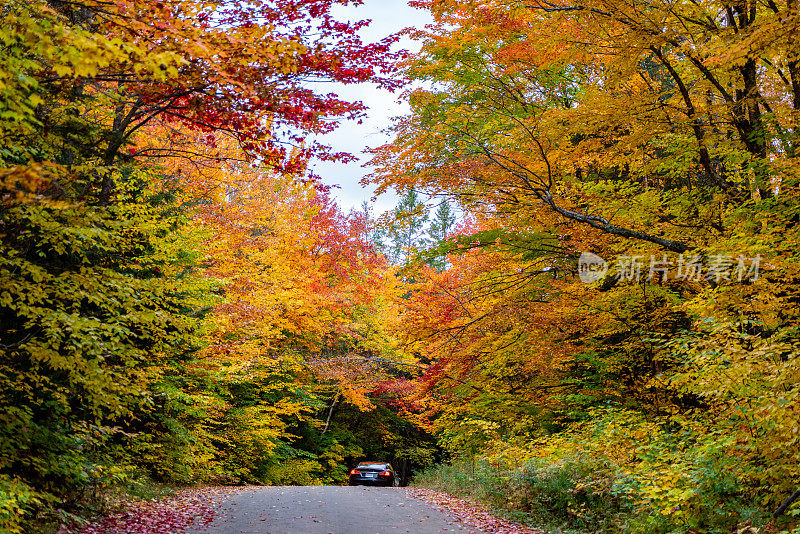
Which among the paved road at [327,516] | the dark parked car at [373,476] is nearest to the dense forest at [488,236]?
the paved road at [327,516]

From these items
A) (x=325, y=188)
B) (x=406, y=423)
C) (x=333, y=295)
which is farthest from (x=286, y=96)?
(x=406, y=423)

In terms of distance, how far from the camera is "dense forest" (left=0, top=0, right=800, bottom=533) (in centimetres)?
562

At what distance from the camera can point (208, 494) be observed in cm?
1287

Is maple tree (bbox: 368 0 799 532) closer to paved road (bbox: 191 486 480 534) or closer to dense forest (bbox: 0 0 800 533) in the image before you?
dense forest (bbox: 0 0 800 533)

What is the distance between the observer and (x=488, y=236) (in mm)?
9391

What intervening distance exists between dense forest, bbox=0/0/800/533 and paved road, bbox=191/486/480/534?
1.65 meters

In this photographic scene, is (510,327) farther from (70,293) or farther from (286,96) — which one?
(70,293)

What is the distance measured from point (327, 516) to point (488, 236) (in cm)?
579

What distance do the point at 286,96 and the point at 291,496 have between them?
1017 cm

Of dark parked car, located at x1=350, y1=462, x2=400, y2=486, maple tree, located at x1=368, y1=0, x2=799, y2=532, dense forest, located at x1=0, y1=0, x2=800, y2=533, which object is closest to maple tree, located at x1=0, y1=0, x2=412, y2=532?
dense forest, located at x1=0, y1=0, x2=800, y2=533

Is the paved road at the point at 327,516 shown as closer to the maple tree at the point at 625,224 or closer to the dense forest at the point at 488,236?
the dense forest at the point at 488,236

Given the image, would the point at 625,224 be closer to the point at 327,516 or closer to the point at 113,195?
the point at 327,516

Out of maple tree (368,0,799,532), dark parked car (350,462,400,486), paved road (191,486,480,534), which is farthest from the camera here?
dark parked car (350,462,400,486)

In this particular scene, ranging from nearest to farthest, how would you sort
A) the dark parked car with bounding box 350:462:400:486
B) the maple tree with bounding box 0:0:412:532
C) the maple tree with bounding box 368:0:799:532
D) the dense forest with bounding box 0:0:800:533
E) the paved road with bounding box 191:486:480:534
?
the maple tree with bounding box 0:0:412:532, the dense forest with bounding box 0:0:800:533, the maple tree with bounding box 368:0:799:532, the paved road with bounding box 191:486:480:534, the dark parked car with bounding box 350:462:400:486
